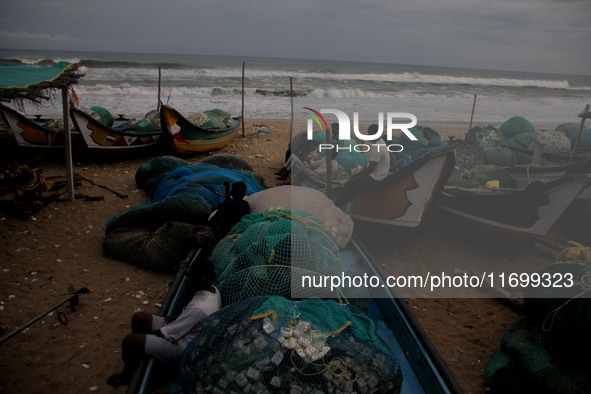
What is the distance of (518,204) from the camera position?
19.5 feet

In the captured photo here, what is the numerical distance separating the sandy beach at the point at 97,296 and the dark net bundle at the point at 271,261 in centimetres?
145

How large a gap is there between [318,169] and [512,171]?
3.68m

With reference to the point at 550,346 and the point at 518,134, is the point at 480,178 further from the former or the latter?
the point at 518,134

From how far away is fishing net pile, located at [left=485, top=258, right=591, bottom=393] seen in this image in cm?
309

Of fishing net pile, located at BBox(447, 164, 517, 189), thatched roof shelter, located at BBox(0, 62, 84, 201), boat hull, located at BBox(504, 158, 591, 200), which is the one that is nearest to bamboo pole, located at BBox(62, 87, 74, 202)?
thatched roof shelter, located at BBox(0, 62, 84, 201)

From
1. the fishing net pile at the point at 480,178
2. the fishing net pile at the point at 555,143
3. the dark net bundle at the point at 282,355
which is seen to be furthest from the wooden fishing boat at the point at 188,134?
the dark net bundle at the point at 282,355

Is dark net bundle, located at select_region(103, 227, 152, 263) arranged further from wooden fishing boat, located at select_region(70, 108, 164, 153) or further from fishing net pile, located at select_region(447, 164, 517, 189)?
fishing net pile, located at select_region(447, 164, 517, 189)

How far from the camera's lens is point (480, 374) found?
152 inches

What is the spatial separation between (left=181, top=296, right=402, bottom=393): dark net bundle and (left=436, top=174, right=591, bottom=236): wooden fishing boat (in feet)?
14.5

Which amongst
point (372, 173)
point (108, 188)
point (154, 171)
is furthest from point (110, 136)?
point (372, 173)

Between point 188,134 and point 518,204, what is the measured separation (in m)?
8.23

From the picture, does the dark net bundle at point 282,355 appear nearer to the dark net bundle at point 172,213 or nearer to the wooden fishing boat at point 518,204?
the dark net bundle at point 172,213

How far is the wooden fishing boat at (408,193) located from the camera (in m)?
5.64

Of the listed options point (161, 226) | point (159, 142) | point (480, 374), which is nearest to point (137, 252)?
point (161, 226)
